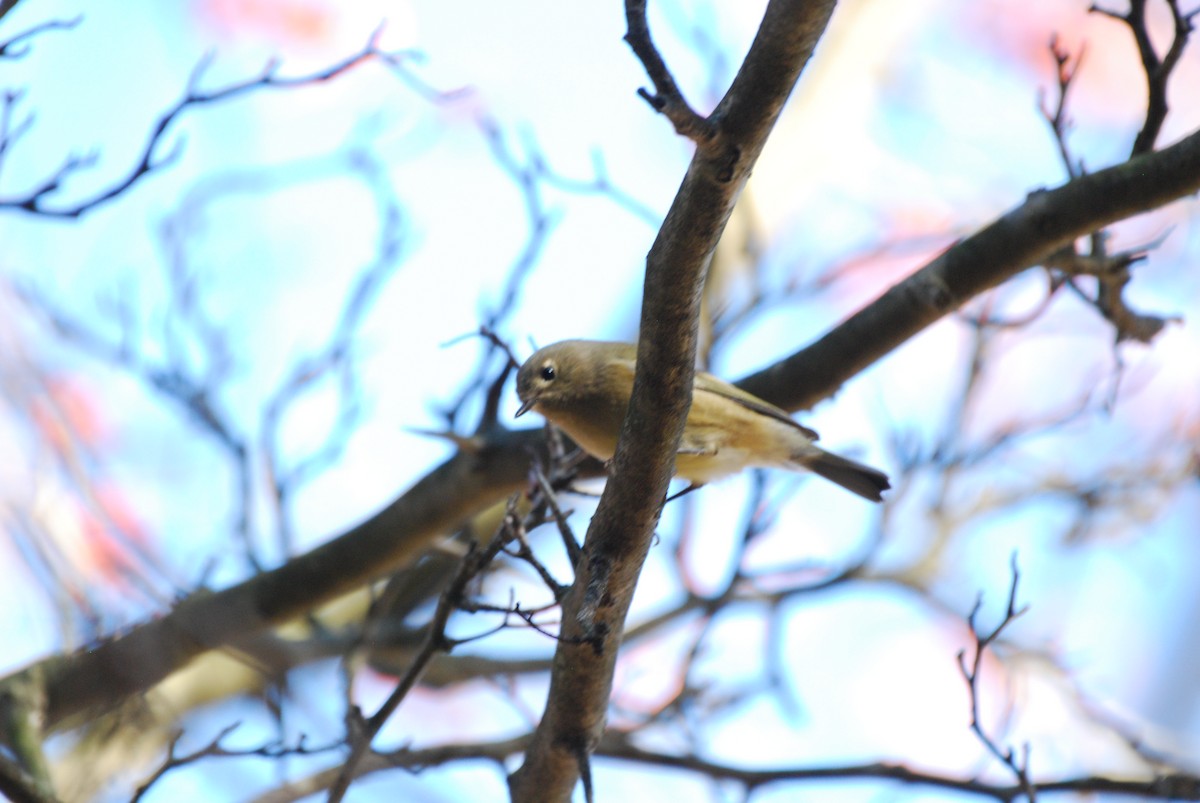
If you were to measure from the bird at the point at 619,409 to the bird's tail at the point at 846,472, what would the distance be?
30 centimetres

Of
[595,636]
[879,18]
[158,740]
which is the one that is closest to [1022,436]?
[879,18]

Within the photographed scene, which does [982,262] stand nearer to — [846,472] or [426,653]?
[846,472]

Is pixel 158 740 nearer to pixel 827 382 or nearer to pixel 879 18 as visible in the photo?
pixel 827 382

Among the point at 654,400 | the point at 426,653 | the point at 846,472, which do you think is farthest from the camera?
the point at 846,472

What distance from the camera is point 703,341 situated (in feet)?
16.1

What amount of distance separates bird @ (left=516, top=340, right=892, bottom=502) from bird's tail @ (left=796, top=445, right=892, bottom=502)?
0.30 metres

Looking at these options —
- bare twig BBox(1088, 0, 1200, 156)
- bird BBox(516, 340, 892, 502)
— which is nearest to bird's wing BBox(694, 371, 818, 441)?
bird BBox(516, 340, 892, 502)

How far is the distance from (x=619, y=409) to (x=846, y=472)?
1.30 m

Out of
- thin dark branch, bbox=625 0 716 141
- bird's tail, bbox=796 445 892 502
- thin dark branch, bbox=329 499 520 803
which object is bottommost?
thin dark branch, bbox=329 499 520 803

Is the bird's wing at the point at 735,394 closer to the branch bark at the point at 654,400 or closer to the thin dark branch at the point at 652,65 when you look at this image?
the branch bark at the point at 654,400

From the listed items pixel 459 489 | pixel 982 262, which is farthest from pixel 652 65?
pixel 459 489

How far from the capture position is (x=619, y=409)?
12.9ft

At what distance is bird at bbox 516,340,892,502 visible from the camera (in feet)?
12.8

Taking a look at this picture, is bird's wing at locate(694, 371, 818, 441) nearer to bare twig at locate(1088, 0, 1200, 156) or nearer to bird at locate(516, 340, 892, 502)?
bird at locate(516, 340, 892, 502)
